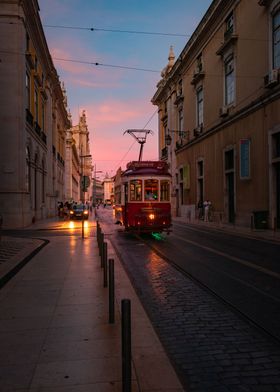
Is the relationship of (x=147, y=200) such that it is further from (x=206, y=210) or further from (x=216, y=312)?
(x=206, y=210)

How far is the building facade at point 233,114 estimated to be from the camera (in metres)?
23.7

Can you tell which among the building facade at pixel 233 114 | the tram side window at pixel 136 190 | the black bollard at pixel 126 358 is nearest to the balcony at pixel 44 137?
the building facade at pixel 233 114

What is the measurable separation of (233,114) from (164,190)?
12115 mm

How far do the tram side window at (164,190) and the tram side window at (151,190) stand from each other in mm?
253

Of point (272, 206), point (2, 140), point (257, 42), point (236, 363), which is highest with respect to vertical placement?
point (257, 42)

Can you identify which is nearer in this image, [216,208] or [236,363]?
[236,363]

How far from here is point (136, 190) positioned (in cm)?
1964

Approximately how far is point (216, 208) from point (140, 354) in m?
29.6

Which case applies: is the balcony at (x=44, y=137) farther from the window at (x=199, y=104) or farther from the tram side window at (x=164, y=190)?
the tram side window at (x=164, y=190)

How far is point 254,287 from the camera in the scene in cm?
860

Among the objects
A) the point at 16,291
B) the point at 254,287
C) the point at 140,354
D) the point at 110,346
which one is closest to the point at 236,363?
the point at 140,354

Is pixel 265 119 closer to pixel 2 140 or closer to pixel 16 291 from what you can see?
pixel 2 140

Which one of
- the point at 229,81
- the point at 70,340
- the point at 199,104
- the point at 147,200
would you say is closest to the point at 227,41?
the point at 229,81

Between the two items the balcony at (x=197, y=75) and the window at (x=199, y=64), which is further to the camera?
the window at (x=199, y=64)
